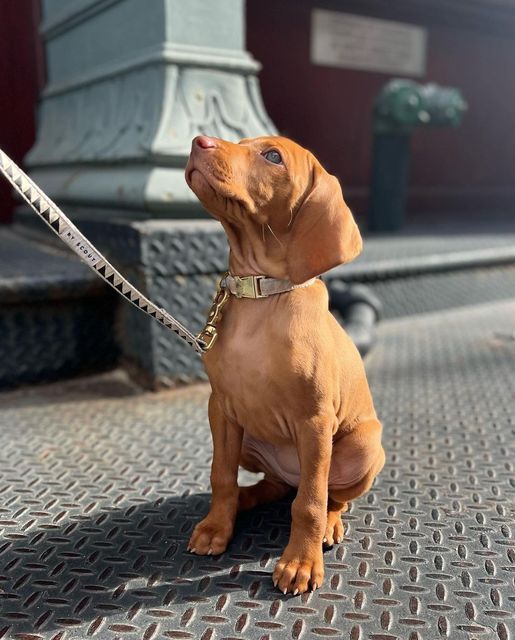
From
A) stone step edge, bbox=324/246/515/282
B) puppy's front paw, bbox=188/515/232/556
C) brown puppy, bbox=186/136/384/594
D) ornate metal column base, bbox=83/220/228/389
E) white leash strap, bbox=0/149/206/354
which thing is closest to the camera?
white leash strap, bbox=0/149/206/354

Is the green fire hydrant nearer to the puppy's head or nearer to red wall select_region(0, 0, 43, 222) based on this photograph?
red wall select_region(0, 0, 43, 222)

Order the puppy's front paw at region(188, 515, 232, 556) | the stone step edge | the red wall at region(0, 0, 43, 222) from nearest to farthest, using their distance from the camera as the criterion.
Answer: the puppy's front paw at region(188, 515, 232, 556)
the stone step edge
the red wall at region(0, 0, 43, 222)

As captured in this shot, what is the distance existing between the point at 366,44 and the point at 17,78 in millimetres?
2329

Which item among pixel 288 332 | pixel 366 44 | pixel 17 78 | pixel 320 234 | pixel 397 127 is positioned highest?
pixel 366 44

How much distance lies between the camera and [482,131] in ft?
17.0

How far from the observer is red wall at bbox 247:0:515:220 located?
3.96 m

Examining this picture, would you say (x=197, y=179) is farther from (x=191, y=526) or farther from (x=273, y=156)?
(x=191, y=526)

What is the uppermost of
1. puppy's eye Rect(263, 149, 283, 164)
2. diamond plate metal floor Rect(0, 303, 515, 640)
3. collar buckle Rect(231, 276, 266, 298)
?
puppy's eye Rect(263, 149, 283, 164)

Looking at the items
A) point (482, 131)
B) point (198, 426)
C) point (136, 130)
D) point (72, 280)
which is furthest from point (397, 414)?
point (482, 131)

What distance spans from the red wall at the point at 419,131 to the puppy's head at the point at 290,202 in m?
3.14

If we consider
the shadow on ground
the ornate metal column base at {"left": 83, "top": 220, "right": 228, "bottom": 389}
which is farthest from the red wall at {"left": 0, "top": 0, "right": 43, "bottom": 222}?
the shadow on ground

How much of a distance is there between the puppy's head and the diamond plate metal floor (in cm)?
55

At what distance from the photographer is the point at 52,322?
213 cm

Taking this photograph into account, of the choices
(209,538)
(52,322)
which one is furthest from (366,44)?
(209,538)
